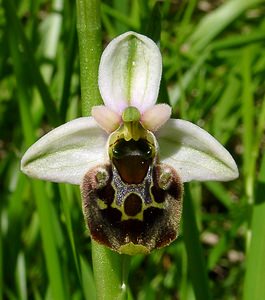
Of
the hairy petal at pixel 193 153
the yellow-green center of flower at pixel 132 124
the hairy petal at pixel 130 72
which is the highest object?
the hairy petal at pixel 130 72

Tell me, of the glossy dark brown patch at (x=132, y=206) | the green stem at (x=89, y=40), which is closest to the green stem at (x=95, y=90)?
the green stem at (x=89, y=40)

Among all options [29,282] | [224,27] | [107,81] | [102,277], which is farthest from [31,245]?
[224,27]

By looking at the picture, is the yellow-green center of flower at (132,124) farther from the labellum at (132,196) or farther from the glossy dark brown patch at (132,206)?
the glossy dark brown patch at (132,206)

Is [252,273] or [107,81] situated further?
[252,273]

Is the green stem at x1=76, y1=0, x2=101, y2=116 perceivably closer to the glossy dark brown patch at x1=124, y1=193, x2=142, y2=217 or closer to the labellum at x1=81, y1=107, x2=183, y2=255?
the labellum at x1=81, y1=107, x2=183, y2=255

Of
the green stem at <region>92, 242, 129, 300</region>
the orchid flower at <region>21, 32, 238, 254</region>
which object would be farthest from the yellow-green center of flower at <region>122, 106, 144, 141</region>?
the green stem at <region>92, 242, 129, 300</region>

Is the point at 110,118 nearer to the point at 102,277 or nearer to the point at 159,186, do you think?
the point at 159,186

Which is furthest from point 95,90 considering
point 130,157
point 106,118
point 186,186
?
point 186,186
